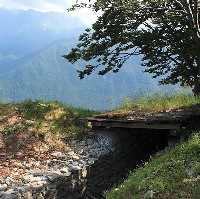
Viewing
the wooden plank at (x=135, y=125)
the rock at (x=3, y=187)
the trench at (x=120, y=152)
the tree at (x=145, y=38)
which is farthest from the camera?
the tree at (x=145, y=38)

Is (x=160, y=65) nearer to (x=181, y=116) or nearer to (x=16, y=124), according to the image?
(x=181, y=116)

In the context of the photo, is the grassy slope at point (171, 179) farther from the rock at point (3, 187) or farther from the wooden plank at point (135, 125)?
the rock at point (3, 187)

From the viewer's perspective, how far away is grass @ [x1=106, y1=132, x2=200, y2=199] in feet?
26.3

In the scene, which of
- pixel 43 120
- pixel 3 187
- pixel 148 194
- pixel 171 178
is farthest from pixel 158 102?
pixel 3 187

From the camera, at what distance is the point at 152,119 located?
514 inches

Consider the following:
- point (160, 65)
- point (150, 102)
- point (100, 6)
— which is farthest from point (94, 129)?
point (160, 65)

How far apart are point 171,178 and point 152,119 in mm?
4549

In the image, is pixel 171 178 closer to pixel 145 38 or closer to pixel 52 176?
pixel 52 176

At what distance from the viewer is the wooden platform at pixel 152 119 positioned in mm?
12789

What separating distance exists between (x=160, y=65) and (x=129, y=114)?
6.35 metres

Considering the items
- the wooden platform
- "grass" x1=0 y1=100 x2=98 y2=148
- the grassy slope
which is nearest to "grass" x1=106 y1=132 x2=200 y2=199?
the grassy slope

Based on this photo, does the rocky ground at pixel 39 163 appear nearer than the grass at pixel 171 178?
No

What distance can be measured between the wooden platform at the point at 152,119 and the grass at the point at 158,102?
0.77m

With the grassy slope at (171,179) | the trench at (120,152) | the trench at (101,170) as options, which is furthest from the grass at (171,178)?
the trench at (120,152)
